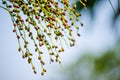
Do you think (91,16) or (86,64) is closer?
(91,16)

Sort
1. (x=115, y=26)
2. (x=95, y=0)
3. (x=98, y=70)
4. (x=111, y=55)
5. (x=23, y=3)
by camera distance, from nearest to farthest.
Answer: (x=23, y=3) < (x=115, y=26) < (x=95, y=0) < (x=111, y=55) < (x=98, y=70)

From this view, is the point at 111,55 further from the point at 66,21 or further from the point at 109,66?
the point at 66,21

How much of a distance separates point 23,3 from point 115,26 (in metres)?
1.20

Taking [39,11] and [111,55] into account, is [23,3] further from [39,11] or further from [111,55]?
[111,55]

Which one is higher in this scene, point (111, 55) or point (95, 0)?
point (111, 55)

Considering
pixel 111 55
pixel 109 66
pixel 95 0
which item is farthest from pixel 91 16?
pixel 109 66

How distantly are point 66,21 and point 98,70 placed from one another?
393 cm

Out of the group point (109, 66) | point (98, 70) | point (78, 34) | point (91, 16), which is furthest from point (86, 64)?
point (78, 34)

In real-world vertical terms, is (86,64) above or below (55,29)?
above

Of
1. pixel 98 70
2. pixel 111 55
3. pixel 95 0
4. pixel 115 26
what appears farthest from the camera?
pixel 98 70

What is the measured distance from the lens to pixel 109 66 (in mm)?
4980

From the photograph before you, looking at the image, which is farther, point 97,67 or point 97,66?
point 97,67

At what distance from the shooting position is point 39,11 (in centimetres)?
163

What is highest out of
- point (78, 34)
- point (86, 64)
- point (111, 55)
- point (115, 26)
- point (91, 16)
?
point (86, 64)
